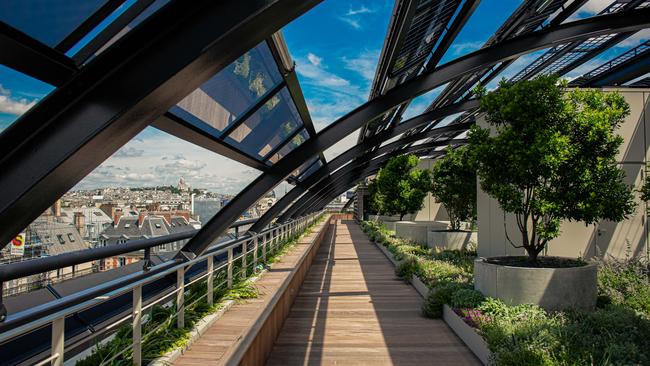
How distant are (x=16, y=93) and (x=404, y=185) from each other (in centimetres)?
1589

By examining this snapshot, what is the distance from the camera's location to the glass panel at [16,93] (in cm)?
272

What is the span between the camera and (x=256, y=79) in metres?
5.12

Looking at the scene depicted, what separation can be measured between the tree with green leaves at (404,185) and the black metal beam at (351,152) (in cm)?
308

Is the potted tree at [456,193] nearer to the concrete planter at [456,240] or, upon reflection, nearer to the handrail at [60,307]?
the concrete planter at [456,240]

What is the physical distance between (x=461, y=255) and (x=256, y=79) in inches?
303

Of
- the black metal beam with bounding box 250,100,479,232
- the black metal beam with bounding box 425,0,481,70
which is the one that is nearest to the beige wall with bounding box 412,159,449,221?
the black metal beam with bounding box 250,100,479,232

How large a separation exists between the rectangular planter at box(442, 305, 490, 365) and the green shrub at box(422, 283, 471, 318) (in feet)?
0.44

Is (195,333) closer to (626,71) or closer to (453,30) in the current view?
(453,30)

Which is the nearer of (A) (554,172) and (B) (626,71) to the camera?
(A) (554,172)

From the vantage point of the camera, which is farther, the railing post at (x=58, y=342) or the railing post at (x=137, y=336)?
the railing post at (x=137, y=336)

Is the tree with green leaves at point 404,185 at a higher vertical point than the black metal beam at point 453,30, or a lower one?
lower

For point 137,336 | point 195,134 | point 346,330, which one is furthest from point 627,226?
point 137,336

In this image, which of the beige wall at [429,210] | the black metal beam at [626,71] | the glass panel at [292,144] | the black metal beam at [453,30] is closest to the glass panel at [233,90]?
the glass panel at [292,144]

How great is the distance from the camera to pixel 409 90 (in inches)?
326
